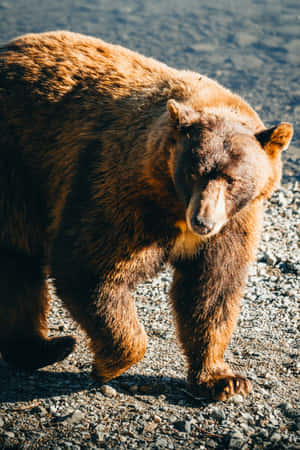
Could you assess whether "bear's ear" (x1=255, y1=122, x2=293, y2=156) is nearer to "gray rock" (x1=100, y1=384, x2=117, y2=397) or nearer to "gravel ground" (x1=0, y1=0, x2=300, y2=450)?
"gravel ground" (x1=0, y1=0, x2=300, y2=450)

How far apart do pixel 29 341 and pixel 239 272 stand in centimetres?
211

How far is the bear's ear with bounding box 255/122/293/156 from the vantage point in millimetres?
3849

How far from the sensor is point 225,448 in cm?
423

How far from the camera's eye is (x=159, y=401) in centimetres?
479

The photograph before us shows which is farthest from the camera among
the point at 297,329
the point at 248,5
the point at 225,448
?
the point at 248,5

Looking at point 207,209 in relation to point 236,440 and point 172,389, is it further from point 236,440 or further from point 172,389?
point 172,389

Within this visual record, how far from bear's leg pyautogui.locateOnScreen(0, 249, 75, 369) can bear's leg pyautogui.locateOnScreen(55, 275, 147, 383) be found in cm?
63

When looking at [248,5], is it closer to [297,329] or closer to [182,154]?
[297,329]

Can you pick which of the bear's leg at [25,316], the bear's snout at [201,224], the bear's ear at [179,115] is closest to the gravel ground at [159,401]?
the bear's leg at [25,316]

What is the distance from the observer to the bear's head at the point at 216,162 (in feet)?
11.9

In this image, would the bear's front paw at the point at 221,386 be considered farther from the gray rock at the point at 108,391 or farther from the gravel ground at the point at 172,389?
the gray rock at the point at 108,391

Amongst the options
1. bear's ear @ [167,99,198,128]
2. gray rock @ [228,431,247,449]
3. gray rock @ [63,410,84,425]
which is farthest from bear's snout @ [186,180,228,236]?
gray rock @ [63,410,84,425]

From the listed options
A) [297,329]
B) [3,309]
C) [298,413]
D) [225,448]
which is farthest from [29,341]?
[297,329]

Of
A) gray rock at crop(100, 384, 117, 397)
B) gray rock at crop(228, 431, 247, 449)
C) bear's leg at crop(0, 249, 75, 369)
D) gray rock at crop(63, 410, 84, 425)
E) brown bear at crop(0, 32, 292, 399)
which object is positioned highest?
brown bear at crop(0, 32, 292, 399)
